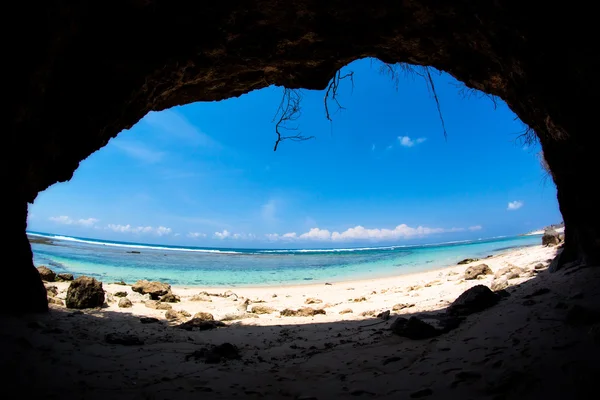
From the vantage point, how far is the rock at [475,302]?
14.6 ft

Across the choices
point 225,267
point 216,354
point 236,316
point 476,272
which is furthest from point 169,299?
point 225,267

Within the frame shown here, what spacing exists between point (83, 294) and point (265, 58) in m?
6.58

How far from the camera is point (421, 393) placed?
2.25 meters

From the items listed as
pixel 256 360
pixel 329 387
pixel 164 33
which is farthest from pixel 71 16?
pixel 329 387

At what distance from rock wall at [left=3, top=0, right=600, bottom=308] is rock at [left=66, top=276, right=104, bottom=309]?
2.32 metres

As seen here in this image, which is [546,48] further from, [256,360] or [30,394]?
[30,394]

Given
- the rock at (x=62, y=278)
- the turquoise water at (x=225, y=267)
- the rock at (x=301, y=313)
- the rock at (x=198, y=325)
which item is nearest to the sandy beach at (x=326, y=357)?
the rock at (x=198, y=325)

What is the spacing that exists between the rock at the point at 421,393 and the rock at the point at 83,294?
7.07 m

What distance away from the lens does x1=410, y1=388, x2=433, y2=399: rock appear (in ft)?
7.27

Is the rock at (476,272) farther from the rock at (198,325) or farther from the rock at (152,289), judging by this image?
the rock at (152,289)

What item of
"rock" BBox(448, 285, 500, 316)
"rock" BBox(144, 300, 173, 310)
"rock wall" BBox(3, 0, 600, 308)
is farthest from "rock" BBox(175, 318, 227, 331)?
"rock" BBox(448, 285, 500, 316)

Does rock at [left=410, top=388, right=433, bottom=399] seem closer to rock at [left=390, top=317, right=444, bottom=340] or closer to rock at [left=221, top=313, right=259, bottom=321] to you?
rock at [left=390, top=317, right=444, bottom=340]

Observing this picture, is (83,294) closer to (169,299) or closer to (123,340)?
(169,299)

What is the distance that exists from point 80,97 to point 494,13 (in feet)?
18.9
